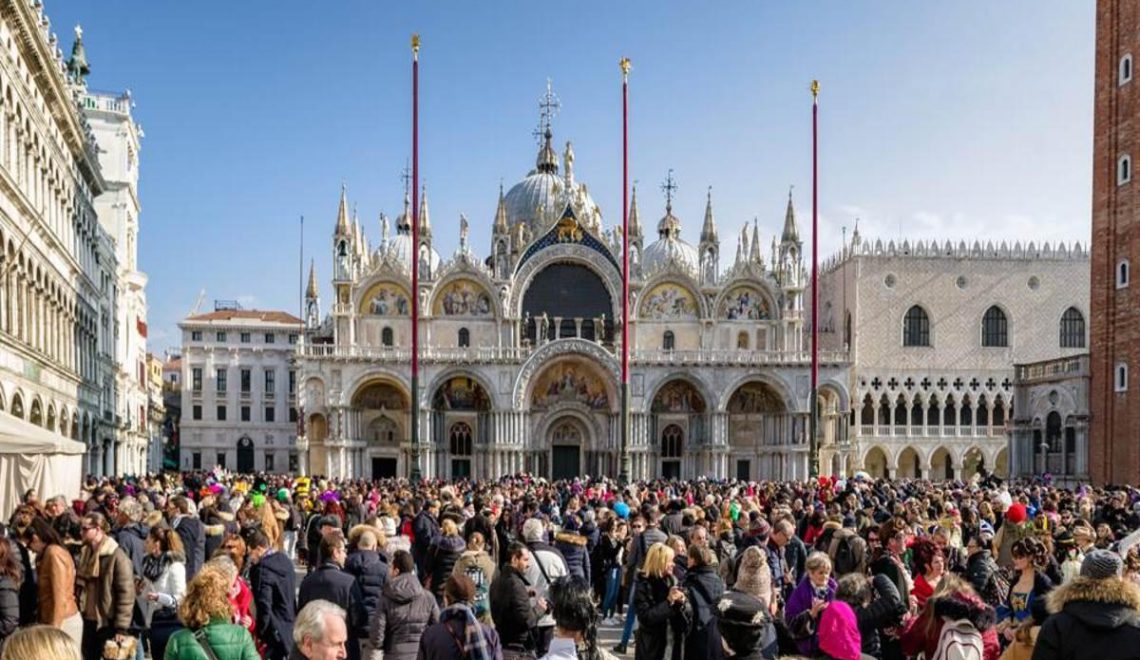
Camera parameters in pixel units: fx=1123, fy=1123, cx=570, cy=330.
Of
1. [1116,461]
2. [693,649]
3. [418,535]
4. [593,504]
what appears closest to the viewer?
[693,649]

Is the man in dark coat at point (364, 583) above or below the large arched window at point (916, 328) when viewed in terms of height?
below

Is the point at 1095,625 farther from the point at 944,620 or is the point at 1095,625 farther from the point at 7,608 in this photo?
the point at 7,608

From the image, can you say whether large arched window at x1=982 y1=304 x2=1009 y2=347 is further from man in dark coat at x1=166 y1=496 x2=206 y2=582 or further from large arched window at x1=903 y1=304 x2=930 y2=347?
man in dark coat at x1=166 y1=496 x2=206 y2=582

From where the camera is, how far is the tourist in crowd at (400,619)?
799 cm

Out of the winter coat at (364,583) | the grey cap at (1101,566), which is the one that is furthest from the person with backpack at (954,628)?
the winter coat at (364,583)

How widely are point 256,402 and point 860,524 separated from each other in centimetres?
6583

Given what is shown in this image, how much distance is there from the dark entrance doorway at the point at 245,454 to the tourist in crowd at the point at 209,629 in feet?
236

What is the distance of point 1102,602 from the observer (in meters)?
5.76

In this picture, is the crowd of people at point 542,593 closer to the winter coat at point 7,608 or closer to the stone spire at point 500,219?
the winter coat at point 7,608

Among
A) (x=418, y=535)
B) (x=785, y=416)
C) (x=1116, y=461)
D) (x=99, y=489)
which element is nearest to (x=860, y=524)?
(x=418, y=535)

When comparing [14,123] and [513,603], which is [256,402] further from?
[513,603]

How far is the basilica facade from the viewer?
5425 cm

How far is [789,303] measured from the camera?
57.7 m

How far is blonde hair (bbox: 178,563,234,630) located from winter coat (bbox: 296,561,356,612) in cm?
266
